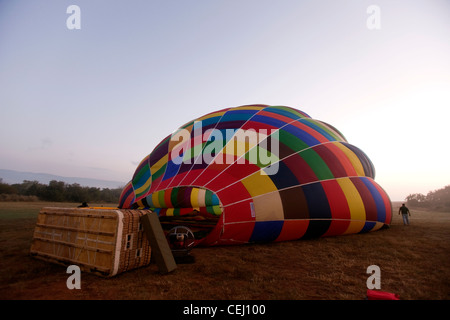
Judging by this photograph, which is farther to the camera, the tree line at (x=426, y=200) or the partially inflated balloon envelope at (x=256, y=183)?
the tree line at (x=426, y=200)

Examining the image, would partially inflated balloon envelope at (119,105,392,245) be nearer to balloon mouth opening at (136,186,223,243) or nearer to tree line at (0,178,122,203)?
balloon mouth opening at (136,186,223,243)

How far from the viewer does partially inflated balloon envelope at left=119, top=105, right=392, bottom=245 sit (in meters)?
4.14

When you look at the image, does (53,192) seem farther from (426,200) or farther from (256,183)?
(426,200)

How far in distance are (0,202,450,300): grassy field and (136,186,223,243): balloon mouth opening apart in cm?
63

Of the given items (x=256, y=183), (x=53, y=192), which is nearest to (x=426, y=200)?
(x=256, y=183)

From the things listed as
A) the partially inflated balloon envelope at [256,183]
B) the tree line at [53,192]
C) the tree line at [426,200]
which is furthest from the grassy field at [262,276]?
the tree line at [426,200]

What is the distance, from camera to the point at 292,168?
181 inches

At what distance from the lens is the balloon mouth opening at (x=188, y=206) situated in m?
4.12

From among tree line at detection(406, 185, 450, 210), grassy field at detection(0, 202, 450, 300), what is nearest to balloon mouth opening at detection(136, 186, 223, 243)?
grassy field at detection(0, 202, 450, 300)

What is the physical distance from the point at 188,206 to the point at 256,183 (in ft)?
4.55

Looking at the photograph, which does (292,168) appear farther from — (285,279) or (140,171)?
(140,171)

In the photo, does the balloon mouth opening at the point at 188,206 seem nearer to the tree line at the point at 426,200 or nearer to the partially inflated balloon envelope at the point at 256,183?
the partially inflated balloon envelope at the point at 256,183

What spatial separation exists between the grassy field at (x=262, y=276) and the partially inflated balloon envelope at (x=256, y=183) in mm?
525
